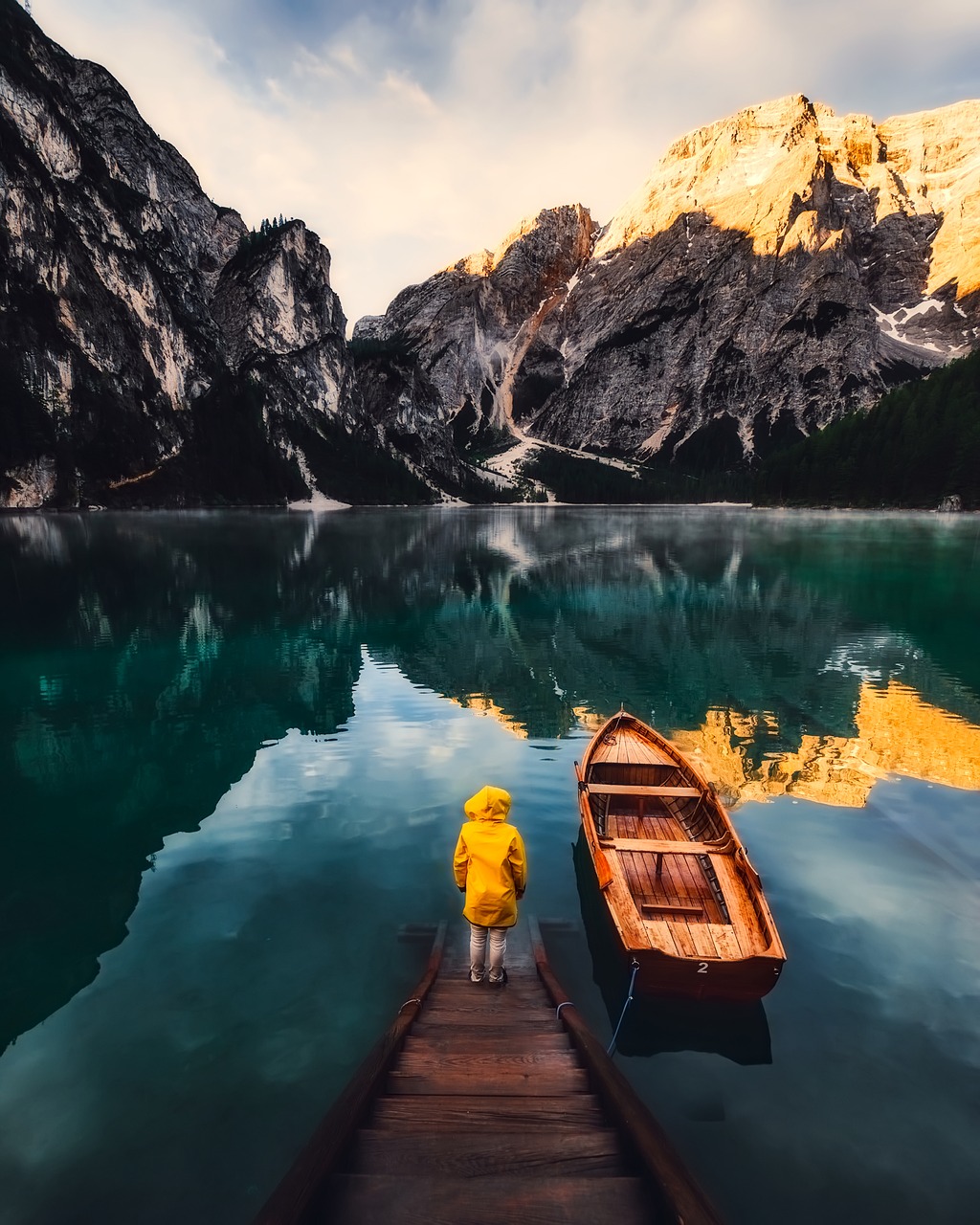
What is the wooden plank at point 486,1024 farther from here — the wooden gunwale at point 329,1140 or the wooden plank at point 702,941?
the wooden plank at point 702,941

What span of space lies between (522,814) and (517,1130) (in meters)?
9.57

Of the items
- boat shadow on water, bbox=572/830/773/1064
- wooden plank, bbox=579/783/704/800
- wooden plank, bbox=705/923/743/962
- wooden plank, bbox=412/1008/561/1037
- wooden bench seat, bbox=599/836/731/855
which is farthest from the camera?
wooden plank, bbox=579/783/704/800

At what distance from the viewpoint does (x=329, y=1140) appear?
4848mm

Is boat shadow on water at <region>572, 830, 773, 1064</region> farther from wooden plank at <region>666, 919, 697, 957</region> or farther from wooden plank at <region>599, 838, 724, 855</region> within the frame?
wooden plank at <region>599, 838, 724, 855</region>

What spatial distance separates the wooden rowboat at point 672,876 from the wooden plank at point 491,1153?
10.2 feet

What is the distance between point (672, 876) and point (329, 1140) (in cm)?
759

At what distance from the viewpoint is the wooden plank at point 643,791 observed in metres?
12.8

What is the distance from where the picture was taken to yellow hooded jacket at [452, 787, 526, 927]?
817 cm

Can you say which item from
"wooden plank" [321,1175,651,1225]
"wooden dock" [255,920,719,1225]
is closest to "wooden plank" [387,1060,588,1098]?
"wooden dock" [255,920,719,1225]

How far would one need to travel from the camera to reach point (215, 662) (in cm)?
2691

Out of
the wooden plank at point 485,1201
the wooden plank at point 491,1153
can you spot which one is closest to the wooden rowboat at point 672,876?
the wooden plank at point 491,1153

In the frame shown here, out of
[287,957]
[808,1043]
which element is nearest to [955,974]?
[808,1043]

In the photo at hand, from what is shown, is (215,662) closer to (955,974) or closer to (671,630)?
(671,630)

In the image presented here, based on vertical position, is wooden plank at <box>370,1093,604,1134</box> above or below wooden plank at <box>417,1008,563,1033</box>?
above
